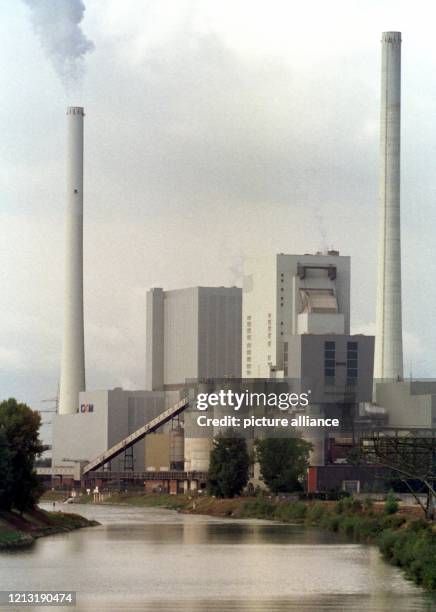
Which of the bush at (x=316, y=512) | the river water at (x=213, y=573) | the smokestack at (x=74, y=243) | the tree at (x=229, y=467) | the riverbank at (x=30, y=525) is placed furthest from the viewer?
the smokestack at (x=74, y=243)

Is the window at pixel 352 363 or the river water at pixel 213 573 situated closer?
the river water at pixel 213 573

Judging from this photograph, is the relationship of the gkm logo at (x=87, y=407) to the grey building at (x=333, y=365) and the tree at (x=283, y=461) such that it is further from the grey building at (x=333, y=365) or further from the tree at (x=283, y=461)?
the tree at (x=283, y=461)

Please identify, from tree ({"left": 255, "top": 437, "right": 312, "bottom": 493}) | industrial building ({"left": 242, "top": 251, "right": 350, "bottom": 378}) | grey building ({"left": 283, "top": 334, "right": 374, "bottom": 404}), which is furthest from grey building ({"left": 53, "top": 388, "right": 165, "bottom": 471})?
tree ({"left": 255, "top": 437, "right": 312, "bottom": 493})

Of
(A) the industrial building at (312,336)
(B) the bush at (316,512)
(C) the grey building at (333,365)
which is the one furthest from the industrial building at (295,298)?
(B) the bush at (316,512)

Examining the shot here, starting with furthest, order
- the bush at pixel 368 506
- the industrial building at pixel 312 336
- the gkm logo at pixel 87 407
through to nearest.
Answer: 1. the gkm logo at pixel 87 407
2. the industrial building at pixel 312 336
3. the bush at pixel 368 506

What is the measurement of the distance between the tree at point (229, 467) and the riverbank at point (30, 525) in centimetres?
2500

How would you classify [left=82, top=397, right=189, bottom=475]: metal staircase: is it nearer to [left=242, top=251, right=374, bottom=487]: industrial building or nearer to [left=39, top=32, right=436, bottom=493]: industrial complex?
[left=39, top=32, right=436, bottom=493]: industrial complex

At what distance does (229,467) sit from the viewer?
102m

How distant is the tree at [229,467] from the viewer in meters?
102

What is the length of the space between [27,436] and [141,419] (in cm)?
7984

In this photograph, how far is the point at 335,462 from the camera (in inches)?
4294

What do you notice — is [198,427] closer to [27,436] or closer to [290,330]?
[290,330]

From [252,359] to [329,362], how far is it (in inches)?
602

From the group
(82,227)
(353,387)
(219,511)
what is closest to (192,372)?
(82,227)
